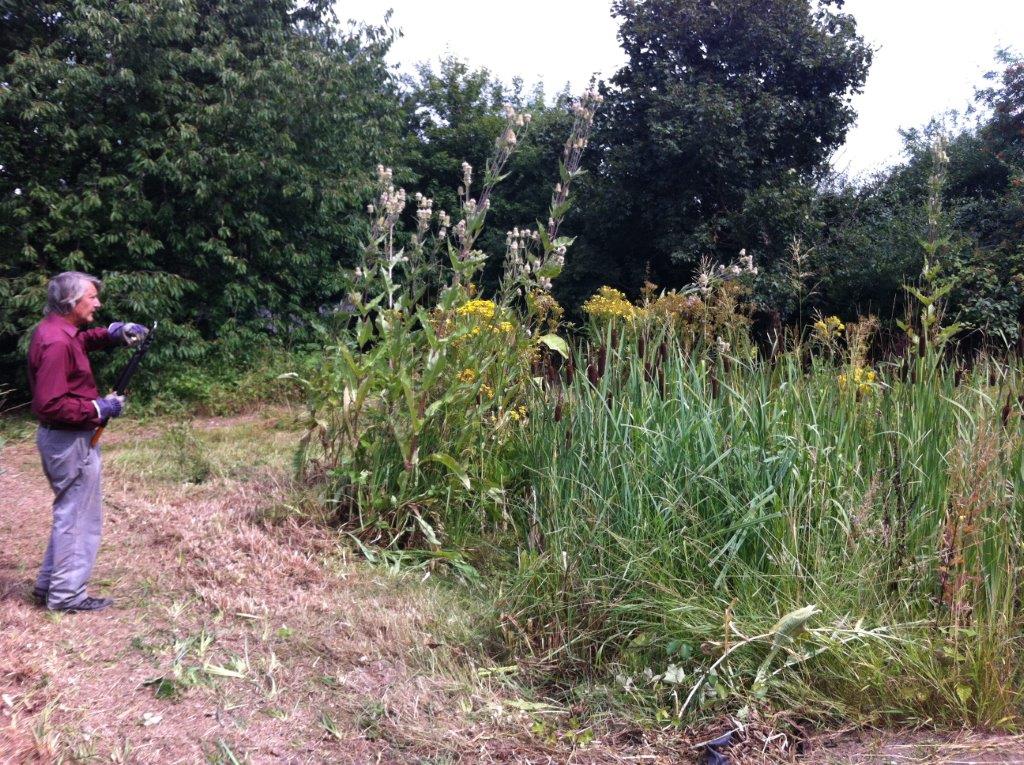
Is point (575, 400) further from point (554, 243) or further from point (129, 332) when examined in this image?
point (129, 332)

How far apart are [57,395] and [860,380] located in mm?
3907

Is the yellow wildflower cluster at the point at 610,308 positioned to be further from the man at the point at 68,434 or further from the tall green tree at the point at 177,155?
the tall green tree at the point at 177,155

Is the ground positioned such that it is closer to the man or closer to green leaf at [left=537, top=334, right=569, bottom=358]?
the man

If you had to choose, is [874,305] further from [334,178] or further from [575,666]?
[575,666]

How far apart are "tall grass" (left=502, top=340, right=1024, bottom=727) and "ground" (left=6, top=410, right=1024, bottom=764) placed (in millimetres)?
212

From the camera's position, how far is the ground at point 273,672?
284 cm

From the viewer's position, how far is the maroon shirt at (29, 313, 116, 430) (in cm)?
385

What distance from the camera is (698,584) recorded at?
332cm

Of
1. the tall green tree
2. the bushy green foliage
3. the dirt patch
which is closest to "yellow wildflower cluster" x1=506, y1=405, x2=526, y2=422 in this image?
the bushy green foliage

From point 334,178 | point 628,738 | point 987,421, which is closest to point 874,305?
point 334,178

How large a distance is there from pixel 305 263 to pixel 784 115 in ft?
28.0

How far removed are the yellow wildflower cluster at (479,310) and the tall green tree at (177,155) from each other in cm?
698

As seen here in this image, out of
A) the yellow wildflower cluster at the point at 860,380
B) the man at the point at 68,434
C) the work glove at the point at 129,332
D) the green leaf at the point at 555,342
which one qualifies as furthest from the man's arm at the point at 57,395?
the yellow wildflower cluster at the point at 860,380

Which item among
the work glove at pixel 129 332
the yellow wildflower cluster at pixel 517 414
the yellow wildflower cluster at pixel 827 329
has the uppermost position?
the yellow wildflower cluster at pixel 827 329
